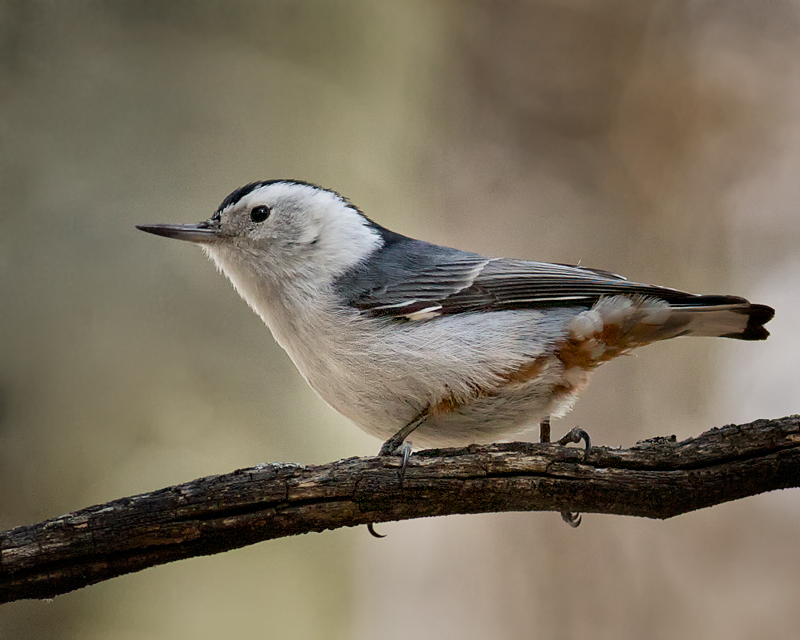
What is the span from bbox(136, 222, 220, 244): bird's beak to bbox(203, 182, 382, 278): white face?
0.02m

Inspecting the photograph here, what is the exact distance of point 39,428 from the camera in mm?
2467

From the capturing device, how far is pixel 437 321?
1996 mm

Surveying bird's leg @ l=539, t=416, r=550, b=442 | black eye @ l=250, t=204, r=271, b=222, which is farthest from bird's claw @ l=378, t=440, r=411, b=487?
black eye @ l=250, t=204, r=271, b=222

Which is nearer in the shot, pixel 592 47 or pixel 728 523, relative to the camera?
pixel 728 523

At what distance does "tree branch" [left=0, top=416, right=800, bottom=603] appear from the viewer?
4.76 feet

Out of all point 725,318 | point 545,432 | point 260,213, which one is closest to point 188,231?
point 260,213

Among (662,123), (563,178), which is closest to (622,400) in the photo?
(563,178)

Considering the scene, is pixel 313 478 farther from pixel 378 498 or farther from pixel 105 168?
pixel 105 168

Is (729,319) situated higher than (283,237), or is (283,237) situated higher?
(283,237)

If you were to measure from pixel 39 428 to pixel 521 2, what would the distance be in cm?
238

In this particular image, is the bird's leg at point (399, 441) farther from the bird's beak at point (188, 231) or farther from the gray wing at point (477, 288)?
the bird's beak at point (188, 231)

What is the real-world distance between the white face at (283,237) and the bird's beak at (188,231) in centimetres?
2

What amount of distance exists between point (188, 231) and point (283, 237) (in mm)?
266

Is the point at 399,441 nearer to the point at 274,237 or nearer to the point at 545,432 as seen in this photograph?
the point at 545,432
